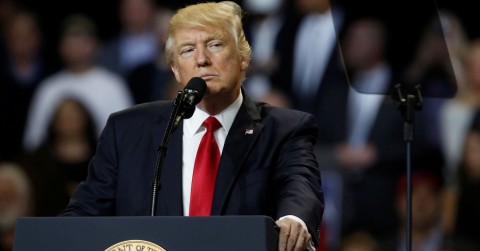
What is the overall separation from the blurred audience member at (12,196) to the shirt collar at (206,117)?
9.71 ft

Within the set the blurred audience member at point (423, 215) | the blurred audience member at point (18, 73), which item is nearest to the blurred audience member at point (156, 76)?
the blurred audience member at point (18, 73)

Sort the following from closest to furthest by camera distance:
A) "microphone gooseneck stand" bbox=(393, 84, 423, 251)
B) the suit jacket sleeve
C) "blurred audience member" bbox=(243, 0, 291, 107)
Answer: the suit jacket sleeve < "microphone gooseneck stand" bbox=(393, 84, 423, 251) < "blurred audience member" bbox=(243, 0, 291, 107)

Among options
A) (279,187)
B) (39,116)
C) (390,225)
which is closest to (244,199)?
(279,187)

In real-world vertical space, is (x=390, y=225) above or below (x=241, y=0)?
below

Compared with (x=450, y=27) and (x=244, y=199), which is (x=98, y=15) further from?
(x=244, y=199)

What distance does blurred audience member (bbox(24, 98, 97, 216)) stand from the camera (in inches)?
221

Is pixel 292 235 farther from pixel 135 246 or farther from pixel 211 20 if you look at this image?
pixel 211 20

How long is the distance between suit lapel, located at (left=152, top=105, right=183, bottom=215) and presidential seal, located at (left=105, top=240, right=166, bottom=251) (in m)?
0.49

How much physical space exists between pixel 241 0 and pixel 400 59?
181cm

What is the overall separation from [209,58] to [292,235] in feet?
2.14

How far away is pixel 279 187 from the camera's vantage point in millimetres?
2764

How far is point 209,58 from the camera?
9.18ft

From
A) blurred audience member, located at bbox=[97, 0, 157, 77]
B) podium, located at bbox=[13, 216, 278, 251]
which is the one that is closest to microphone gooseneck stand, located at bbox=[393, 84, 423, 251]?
podium, located at bbox=[13, 216, 278, 251]

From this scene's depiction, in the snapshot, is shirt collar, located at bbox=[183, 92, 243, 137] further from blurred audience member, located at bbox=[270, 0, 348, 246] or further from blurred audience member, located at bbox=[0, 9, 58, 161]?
blurred audience member, located at bbox=[0, 9, 58, 161]
